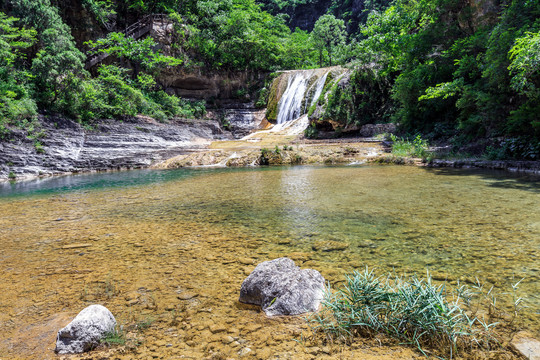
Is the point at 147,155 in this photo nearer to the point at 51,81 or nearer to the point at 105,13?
the point at 51,81

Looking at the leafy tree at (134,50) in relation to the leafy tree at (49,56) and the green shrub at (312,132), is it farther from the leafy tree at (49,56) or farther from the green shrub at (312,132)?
the green shrub at (312,132)

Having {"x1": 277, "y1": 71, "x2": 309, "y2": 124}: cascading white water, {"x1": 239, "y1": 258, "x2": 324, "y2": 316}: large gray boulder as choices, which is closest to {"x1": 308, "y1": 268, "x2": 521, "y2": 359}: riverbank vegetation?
{"x1": 239, "y1": 258, "x2": 324, "y2": 316}: large gray boulder

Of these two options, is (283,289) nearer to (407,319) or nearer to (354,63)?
(407,319)

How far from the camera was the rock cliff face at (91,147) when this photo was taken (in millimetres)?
12219

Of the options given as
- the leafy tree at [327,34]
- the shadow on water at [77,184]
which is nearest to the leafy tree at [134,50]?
the shadow on water at [77,184]

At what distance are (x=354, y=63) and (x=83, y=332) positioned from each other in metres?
19.8

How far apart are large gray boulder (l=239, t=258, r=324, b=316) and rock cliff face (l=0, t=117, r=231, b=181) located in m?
14.0

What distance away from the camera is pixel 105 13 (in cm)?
2058

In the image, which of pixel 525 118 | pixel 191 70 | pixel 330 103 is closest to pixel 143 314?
pixel 525 118

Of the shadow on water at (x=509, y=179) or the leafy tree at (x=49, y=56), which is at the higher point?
the leafy tree at (x=49, y=56)

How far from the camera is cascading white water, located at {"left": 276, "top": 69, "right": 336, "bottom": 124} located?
2092cm

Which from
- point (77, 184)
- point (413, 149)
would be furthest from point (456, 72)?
point (77, 184)

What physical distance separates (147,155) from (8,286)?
1342 centimetres

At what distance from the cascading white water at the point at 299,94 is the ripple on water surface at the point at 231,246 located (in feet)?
53.7
